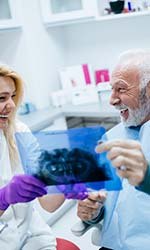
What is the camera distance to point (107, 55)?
3.48 metres

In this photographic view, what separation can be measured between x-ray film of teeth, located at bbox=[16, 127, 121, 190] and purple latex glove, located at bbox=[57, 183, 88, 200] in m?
0.03

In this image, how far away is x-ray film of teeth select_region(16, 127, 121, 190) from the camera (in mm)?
1123

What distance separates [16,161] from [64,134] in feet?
1.65

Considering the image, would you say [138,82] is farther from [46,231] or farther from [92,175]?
[46,231]

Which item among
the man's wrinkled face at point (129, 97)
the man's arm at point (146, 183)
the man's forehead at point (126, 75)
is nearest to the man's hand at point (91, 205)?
the man's arm at point (146, 183)

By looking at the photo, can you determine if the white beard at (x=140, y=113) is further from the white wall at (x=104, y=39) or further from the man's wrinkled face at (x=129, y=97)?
the white wall at (x=104, y=39)

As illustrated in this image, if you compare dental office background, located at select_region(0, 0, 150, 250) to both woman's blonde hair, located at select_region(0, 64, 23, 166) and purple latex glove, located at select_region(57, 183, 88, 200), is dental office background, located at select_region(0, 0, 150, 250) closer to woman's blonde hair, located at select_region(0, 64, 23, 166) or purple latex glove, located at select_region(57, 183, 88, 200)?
woman's blonde hair, located at select_region(0, 64, 23, 166)

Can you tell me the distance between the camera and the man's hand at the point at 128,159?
99 centimetres

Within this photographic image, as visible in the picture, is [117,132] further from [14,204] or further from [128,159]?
[128,159]

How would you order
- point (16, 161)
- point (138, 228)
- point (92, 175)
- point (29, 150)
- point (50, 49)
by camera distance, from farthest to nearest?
point (50, 49)
point (16, 161)
point (138, 228)
point (29, 150)
point (92, 175)

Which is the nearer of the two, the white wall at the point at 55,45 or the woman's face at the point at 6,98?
the woman's face at the point at 6,98

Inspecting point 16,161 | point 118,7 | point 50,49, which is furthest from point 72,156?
point 50,49

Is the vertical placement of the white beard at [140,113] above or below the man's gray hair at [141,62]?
below

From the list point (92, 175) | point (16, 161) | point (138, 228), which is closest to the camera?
point (92, 175)
